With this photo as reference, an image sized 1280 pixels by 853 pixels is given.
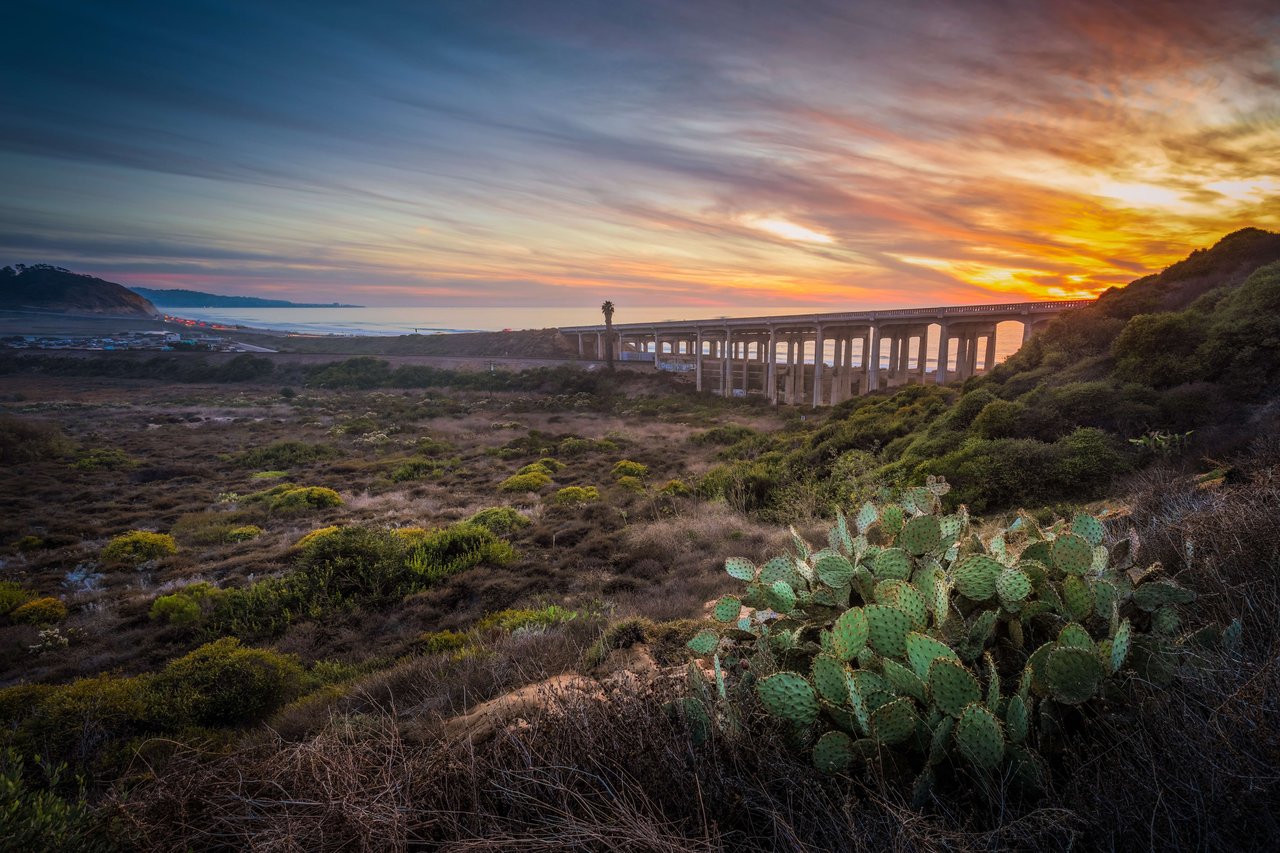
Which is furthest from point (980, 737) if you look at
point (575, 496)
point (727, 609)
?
point (575, 496)

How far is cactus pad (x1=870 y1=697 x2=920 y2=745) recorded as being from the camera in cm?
239

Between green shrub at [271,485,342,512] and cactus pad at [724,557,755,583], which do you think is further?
green shrub at [271,485,342,512]

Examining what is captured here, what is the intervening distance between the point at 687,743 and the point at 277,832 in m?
2.03

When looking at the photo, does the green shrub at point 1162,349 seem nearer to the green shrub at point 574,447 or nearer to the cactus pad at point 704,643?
the cactus pad at point 704,643

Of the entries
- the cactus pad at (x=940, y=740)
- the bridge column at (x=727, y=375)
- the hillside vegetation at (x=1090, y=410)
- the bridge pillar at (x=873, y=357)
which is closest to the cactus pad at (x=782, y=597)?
the cactus pad at (x=940, y=740)

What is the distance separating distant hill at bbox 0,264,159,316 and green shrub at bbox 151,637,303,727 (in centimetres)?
14526

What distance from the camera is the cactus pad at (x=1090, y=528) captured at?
383cm

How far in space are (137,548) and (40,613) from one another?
3.97 meters

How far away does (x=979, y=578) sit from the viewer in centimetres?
316

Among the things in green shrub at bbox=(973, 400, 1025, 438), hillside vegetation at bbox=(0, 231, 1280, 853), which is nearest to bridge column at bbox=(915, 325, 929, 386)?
hillside vegetation at bbox=(0, 231, 1280, 853)

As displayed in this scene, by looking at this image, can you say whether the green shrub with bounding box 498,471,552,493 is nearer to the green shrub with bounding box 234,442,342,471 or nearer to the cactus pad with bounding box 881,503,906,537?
the green shrub with bounding box 234,442,342,471

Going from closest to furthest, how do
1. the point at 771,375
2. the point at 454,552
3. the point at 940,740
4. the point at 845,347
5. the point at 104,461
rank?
the point at 940,740 → the point at 454,552 → the point at 104,461 → the point at 845,347 → the point at 771,375

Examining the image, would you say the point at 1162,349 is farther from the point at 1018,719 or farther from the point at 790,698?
the point at 790,698

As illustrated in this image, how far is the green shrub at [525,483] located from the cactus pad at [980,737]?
16.4 m
